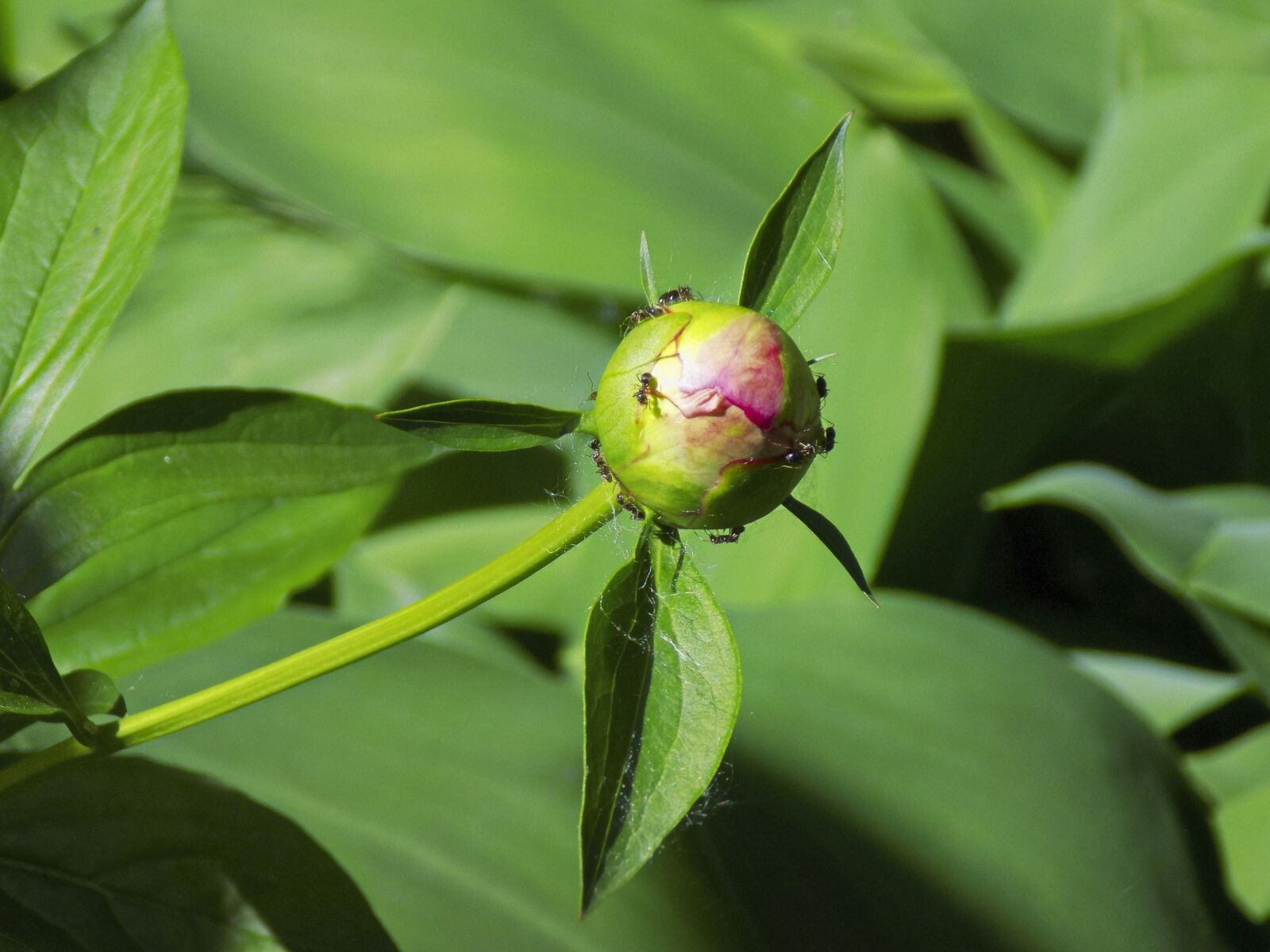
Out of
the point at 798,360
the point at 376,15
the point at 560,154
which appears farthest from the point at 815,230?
the point at 376,15

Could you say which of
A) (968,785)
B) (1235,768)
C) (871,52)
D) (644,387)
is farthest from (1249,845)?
(871,52)

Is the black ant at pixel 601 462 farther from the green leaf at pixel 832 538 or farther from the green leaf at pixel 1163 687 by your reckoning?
the green leaf at pixel 1163 687

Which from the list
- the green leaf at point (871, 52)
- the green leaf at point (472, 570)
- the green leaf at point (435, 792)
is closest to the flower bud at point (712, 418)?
the green leaf at point (435, 792)

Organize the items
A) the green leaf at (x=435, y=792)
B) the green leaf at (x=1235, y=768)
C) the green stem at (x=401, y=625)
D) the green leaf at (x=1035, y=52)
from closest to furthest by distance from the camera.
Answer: the green stem at (x=401, y=625) → the green leaf at (x=435, y=792) → the green leaf at (x=1235, y=768) → the green leaf at (x=1035, y=52)

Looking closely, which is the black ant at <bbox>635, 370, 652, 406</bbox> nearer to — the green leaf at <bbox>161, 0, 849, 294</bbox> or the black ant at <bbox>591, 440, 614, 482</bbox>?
the black ant at <bbox>591, 440, 614, 482</bbox>

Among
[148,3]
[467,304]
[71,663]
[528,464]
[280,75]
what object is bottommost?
[528,464]

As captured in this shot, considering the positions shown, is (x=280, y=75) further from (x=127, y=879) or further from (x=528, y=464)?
(x=127, y=879)
